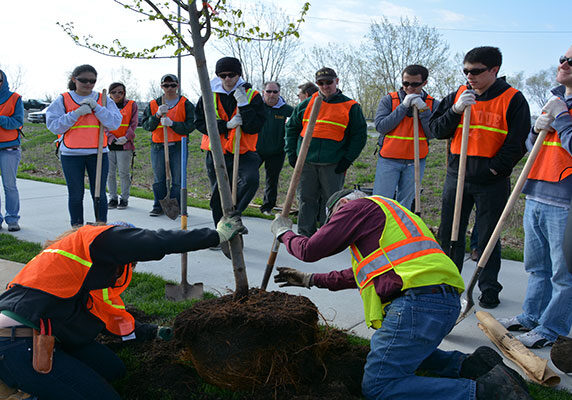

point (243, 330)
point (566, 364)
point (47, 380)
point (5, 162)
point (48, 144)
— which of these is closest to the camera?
point (47, 380)

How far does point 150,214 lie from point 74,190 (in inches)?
76.4

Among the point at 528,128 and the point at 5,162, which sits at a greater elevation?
the point at 528,128

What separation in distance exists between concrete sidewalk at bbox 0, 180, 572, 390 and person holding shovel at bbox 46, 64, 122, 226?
3.03 ft

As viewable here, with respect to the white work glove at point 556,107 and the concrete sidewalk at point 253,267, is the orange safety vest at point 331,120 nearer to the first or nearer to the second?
the concrete sidewalk at point 253,267

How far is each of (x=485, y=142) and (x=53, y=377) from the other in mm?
3555

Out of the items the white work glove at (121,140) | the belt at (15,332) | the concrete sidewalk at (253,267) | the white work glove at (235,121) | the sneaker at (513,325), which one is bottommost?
the concrete sidewalk at (253,267)

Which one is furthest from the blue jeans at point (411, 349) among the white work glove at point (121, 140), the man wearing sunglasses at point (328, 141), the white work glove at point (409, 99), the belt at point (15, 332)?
the white work glove at point (121, 140)

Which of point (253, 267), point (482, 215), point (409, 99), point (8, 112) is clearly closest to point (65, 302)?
point (253, 267)

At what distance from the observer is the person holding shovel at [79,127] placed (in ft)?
17.6

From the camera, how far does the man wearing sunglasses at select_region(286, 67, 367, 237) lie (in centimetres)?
560

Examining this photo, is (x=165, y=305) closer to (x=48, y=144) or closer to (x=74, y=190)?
(x=74, y=190)

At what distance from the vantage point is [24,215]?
279 inches

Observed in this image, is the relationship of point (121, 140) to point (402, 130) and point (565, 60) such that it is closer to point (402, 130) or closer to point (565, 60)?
point (402, 130)

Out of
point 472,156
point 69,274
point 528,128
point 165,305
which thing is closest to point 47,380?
point 69,274
